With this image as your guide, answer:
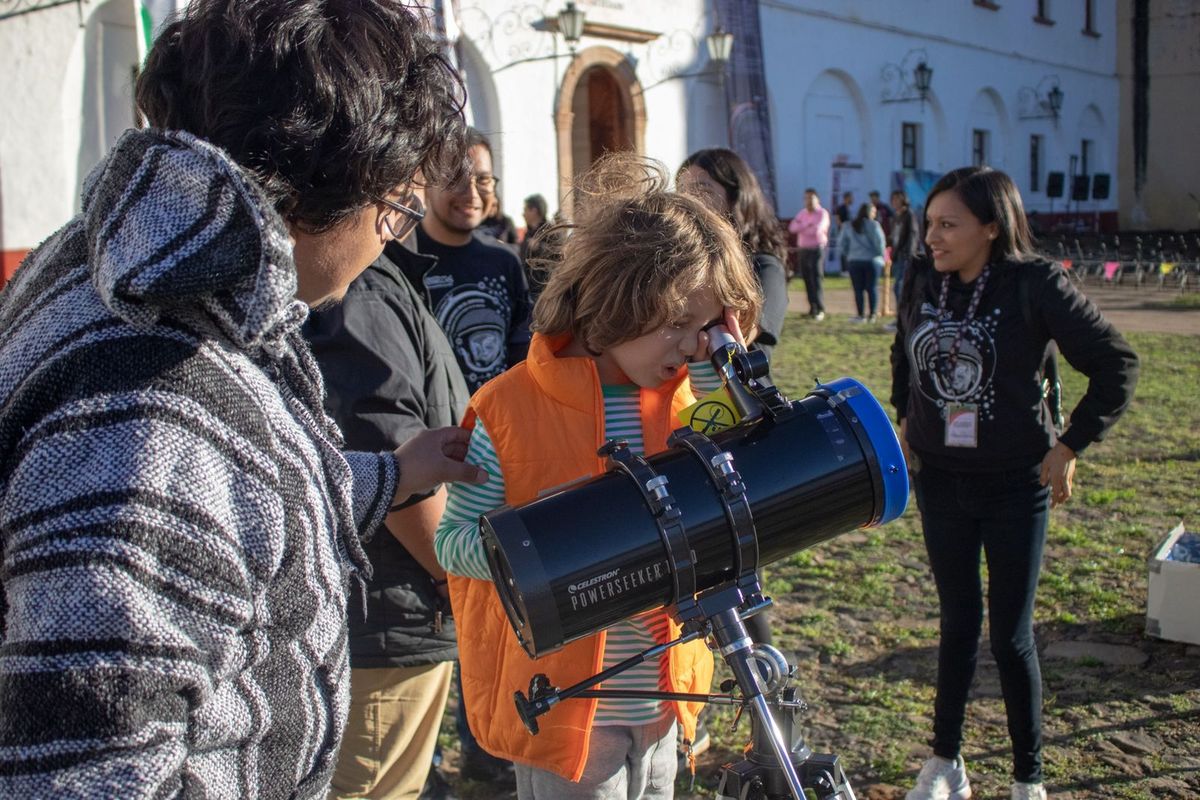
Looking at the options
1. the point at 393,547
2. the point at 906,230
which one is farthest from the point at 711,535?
the point at 906,230

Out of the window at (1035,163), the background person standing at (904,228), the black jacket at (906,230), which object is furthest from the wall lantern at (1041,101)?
the black jacket at (906,230)

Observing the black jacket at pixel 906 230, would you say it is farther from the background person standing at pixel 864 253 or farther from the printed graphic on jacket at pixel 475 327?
the printed graphic on jacket at pixel 475 327

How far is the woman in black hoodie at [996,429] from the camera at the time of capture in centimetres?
276

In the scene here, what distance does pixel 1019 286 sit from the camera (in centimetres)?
280

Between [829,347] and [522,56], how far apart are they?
6.56 meters

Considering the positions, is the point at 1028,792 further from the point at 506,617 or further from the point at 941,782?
the point at 506,617

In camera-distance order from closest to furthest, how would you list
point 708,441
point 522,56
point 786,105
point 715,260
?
point 708,441 < point 715,260 < point 522,56 < point 786,105

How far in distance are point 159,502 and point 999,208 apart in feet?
8.38

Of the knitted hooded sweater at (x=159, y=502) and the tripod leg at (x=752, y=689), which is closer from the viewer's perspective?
the knitted hooded sweater at (x=159, y=502)

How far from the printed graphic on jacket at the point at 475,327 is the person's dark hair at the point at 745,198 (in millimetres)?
727

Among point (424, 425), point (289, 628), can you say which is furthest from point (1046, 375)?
point (289, 628)

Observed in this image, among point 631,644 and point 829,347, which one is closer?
point 631,644

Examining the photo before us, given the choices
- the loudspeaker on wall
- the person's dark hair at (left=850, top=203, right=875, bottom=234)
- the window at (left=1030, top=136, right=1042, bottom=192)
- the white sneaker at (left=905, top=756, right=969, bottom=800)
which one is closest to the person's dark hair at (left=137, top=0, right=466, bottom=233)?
the white sneaker at (left=905, top=756, right=969, bottom=800)

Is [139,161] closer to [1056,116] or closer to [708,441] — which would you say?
[708,441]
